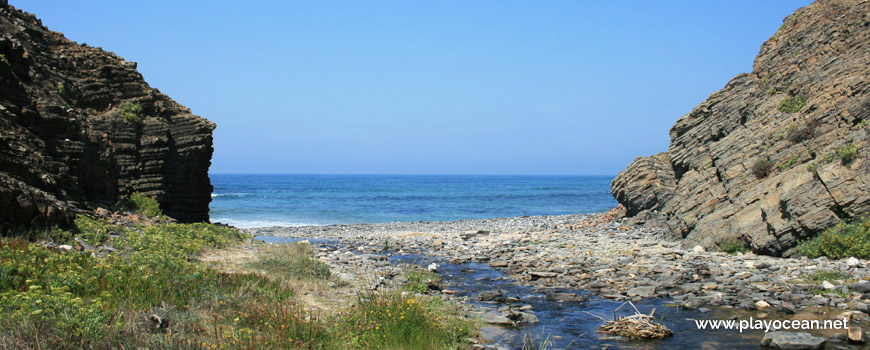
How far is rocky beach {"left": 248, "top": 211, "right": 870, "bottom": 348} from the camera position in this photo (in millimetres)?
10227

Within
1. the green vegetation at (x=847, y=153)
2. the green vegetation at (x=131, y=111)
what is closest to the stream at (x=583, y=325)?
the green vegetation at (x=847, y=153)

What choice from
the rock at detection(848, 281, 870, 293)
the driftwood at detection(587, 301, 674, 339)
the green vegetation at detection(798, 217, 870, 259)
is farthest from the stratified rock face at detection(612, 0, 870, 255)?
the driftwood at detection(587, 301, 674, 339)

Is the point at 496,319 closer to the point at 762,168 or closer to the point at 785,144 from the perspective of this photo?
the point at 762,168

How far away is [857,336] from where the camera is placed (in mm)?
8023

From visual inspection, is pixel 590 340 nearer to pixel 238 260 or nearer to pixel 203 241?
pixel 238 260

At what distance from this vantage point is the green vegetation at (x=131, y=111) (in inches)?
806

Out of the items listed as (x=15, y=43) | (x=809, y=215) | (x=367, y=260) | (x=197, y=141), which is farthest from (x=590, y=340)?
(x=197, y=141)

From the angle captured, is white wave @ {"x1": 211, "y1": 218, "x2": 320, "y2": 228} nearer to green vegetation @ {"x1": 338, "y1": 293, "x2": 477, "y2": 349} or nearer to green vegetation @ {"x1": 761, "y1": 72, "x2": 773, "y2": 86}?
green vegetation @ {"x1": 761, "y1": 72, "x2": 773, "y2": 86}

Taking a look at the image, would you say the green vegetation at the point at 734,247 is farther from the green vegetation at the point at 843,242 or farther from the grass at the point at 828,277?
the grass at the point at 828,277

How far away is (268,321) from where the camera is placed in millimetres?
7273

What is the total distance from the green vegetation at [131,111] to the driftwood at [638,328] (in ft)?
63.2

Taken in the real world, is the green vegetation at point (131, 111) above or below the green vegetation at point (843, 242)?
above

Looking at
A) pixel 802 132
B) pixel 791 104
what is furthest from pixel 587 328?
pixel 791 104

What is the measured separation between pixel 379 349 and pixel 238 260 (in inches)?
→ 311
